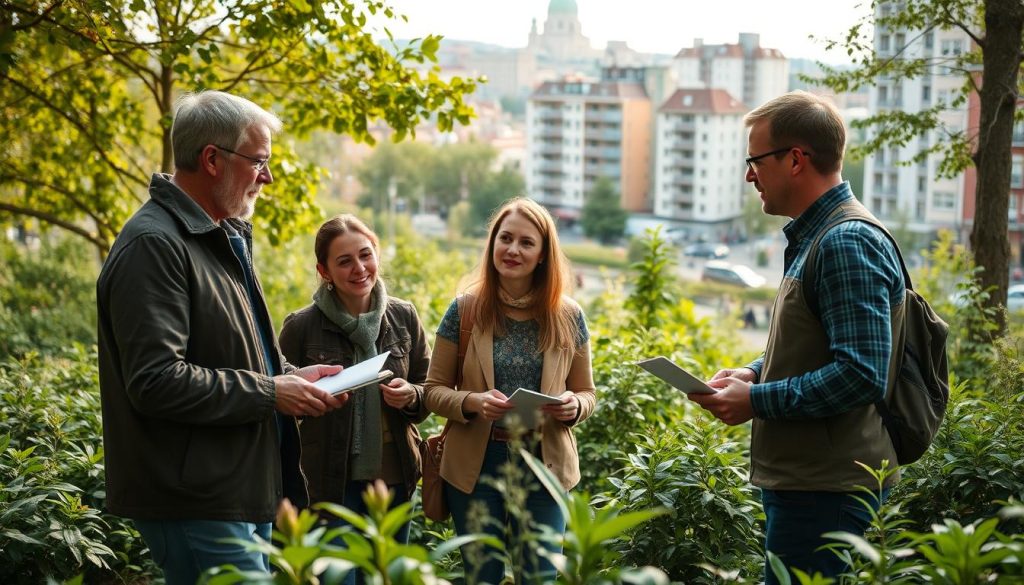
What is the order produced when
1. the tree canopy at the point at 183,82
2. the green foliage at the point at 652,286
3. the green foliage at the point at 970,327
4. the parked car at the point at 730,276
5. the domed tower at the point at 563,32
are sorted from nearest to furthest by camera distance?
the tree canopy at the point at 183,82, the green foliage at the point at 970,327, the green foliage at the point at 652,286, the parked car at the point at 730,276, the domed tower at the point at 563,32

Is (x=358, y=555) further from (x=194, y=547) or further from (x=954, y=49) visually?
(x=954, y=49)

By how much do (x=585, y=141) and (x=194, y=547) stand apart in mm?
72309

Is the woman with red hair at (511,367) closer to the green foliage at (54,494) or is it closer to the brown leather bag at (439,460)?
the brown leather bag at (439,460)

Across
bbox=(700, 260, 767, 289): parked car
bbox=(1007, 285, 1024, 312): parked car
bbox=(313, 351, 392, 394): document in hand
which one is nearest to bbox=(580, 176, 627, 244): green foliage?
bbox=(700, 260, 767, 289): parked car

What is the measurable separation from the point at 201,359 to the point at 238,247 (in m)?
0.37

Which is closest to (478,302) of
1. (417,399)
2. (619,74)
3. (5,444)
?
(417,399)

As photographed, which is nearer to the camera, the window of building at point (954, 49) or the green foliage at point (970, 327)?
the green foliage at point (970, 327)

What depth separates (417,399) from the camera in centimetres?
350

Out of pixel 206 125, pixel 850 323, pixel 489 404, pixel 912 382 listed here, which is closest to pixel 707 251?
pixel 489 404

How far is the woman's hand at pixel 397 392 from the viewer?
3393 millimetres

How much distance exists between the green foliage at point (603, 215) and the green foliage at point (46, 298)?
51106 millimetres

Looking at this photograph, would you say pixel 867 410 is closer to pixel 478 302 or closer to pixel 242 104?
pixel 478 302

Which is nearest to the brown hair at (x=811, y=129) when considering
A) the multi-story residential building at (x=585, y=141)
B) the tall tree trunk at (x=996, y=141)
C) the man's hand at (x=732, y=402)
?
the man's hand at (x=732, y=402)

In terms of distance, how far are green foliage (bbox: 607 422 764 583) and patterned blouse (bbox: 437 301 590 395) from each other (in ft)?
1.48
